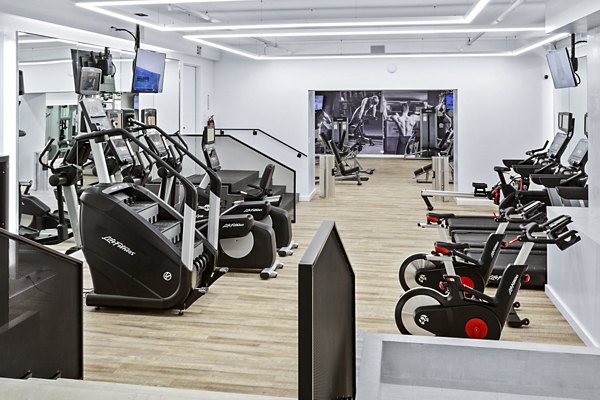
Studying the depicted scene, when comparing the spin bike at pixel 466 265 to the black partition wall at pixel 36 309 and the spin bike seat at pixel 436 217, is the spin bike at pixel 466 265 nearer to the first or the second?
the spin bike seat at pixel 436 217

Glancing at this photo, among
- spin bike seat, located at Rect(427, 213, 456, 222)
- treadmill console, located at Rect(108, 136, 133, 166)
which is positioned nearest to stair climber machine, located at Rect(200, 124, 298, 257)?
treadmill console, located at Rect(108, 136, 133, 166)

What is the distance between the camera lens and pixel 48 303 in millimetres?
3264

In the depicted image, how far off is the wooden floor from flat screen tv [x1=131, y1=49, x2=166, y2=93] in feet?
11.7

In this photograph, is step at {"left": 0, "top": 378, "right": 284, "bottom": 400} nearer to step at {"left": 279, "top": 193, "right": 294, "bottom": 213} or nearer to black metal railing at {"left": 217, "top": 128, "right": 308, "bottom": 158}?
step at {"left": 279, "top": 193, "right": 294, "bottom": 213}

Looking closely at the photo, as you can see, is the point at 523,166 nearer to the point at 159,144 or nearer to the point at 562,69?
the point at 562,69

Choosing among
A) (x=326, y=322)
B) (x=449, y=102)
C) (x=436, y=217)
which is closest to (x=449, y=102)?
(x=449, y=102)

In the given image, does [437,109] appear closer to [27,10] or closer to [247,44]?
[247,44]

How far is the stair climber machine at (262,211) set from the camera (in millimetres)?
7352

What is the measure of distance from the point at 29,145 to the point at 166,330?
3.82 metres

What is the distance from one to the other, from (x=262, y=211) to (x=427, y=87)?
21.4 ft

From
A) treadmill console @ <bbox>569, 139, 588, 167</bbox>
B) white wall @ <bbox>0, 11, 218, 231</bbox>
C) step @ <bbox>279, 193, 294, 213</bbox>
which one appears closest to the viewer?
white wall @ <bbox>0, 11, 218, 231</bbox>

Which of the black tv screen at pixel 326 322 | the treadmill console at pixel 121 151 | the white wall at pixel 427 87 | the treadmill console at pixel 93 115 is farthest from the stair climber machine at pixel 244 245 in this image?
the white wall at pixel 427 87

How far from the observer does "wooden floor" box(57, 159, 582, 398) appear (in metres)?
4.14

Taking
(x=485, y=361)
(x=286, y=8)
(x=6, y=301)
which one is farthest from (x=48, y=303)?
(x=286, y=8)
